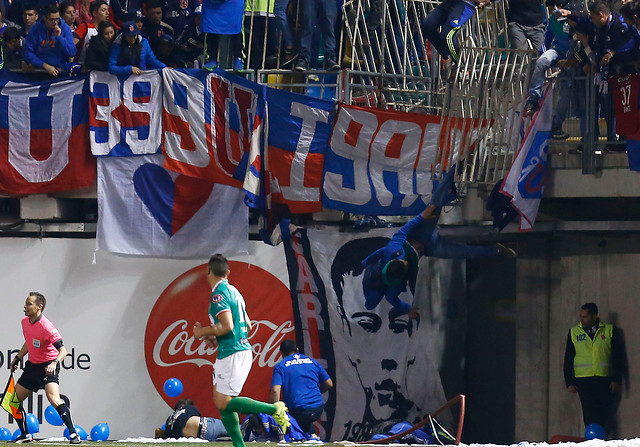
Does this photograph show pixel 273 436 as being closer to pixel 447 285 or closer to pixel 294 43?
pixel 447 285

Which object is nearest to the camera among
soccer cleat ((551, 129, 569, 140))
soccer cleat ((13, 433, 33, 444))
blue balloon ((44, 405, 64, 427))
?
soccer cleat ((13, 433, 33, 444))

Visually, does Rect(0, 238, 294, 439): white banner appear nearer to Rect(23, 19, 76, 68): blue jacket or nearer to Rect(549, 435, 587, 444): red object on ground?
Rect(23, 19, 76, 68): blue jacket

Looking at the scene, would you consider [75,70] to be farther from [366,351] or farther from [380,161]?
[366,351]

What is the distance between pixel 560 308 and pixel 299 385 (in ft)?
11.7

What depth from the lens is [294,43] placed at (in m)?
18.1

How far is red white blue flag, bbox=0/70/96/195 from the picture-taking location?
1845 cm

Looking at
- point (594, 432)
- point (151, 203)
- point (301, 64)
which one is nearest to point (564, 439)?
point (594, 432)

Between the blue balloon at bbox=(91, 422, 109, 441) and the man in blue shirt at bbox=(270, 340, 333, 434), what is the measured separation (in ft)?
7.30

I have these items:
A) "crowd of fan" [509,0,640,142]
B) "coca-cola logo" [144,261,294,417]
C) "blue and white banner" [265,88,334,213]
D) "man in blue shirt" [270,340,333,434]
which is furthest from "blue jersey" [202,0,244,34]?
"man in blue shirt" [270,340,333,434]

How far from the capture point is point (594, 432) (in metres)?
15.8

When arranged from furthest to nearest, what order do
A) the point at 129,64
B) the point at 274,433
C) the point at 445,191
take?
the point at 129,64, the point at 445,191, the point at 274,433

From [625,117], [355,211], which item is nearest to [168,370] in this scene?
[355,211]

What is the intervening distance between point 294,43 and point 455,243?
3.43 m

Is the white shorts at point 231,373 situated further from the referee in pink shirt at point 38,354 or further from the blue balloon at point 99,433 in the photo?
the blue balloon at point 99,433
